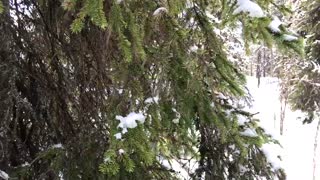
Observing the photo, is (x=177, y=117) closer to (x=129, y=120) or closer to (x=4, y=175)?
(x=129, y=120)

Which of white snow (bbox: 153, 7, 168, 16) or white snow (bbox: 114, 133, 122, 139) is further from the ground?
white snow (bbox: 153, 7, 168, 16)

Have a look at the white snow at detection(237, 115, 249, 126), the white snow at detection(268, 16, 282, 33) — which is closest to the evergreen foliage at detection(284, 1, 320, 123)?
the white snow at detection(237, 115, 249, 126)

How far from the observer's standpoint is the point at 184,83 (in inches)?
93.2

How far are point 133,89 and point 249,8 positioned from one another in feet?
2.25

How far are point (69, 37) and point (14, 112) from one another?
622 millimetres

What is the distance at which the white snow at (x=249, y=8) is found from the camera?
6.16ft

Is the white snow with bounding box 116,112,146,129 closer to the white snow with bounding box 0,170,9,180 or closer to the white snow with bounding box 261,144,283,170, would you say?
the white snow with bounding box 0,170,9,180

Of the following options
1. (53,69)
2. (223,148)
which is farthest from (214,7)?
(53,69)

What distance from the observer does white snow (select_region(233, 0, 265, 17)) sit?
188cm

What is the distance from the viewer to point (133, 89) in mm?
2162

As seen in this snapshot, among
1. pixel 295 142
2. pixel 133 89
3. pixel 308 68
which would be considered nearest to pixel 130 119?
pixel 133 89

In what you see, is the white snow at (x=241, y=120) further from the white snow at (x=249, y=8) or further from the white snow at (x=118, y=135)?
the white snow at (x=118, y=135)

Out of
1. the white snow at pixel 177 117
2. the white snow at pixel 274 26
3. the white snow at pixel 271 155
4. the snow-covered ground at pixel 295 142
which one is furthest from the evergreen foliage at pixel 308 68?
the white snow at pixel 274 26

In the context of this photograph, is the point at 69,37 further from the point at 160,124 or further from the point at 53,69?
the point at 160,124
